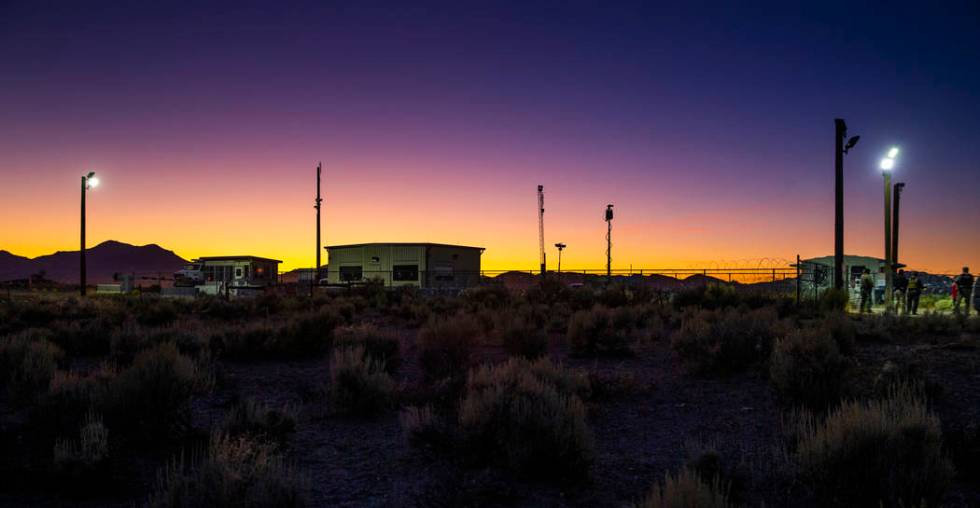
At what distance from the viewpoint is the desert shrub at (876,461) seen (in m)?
4.36

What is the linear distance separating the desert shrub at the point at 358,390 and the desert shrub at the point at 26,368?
344 centimetres

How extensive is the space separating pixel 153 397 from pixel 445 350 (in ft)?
16.9

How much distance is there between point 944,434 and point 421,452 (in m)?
5.07

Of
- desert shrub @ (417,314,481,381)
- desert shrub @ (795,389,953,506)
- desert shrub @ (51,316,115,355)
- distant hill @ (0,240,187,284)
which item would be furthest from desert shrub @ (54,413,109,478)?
distant hill @ (0,240,187,284)

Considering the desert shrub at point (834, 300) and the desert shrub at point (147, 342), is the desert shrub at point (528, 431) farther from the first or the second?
the desert shrub at point (834, 300)

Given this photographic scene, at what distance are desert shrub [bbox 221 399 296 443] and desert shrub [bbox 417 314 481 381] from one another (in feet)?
11.1

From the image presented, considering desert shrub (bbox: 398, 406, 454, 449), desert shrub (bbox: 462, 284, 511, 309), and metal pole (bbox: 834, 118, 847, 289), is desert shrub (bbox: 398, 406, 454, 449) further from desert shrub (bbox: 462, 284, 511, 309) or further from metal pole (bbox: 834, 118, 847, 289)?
metal pole (bbox: 834, 118, 847, 289)

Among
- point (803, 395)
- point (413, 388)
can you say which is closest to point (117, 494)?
point (413, 388)

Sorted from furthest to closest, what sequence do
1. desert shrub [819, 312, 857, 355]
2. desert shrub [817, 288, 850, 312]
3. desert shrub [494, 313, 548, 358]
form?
desert shrub [817, 288, 850, 312], desert shrub [494, 313, 548, 358], desert shrub [819, 312, 857, 355]

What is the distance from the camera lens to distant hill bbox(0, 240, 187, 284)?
16475 cm

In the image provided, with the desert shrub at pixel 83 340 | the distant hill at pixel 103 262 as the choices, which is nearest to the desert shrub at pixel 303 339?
the desert shrub at pixel 83 340

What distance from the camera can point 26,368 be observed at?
894 cm

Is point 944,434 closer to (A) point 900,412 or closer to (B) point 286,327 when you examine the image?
(A) point 900,412

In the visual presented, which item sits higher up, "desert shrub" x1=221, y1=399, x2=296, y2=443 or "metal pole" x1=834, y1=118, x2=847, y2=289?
"metal pole" x1=834, y1=118, x2=847, y2=289
